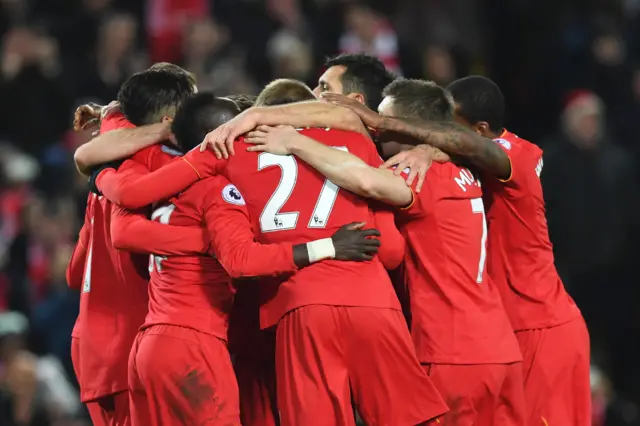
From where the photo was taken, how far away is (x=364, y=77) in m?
7.11

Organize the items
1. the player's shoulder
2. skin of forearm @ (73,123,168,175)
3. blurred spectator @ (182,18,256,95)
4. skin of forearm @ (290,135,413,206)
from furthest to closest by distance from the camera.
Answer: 1. blurred spectator @ (182,18,256,95)
2. skin of forearm @ (73,123,168,175)
3. the player's shoulder
4. skin of forearm @ (290,135,413,206)

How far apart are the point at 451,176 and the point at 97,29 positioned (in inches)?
266

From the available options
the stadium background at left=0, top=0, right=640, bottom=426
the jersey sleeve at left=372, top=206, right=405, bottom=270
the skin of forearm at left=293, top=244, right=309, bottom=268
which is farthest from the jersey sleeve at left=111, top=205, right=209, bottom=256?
the stadium background at left=0, top=0, right=640, bottom=426

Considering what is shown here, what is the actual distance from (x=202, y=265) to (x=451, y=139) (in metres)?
1.35

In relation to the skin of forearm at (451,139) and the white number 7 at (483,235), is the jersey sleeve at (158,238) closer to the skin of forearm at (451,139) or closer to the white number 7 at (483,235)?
the skin of forearm at (451,139)

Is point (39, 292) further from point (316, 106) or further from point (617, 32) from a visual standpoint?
point (617, 32)

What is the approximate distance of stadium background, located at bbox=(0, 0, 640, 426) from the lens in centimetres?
1072

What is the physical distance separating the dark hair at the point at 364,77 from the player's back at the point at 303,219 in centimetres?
116

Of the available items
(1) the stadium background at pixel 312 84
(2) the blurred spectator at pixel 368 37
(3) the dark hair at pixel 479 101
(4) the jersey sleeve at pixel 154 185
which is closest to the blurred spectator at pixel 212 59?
(1) the stadium background at pixel 312 84

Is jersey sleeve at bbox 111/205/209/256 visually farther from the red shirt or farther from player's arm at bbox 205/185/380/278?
the red shirt

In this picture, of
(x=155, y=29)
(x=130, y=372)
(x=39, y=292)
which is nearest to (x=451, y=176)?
(x=130, y=372)

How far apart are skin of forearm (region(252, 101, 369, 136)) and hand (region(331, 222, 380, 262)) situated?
1.79 feet

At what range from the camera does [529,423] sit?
21.7 ft

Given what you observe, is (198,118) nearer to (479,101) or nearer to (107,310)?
(107,310)
